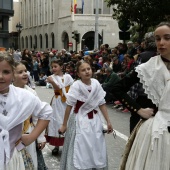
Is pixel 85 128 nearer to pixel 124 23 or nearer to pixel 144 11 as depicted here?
pixel 144 11

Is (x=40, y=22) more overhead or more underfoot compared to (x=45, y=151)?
more overhead

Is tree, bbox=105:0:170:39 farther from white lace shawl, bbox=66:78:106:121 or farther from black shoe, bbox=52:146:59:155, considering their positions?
white lace shawl, bbox=66:78:106:121

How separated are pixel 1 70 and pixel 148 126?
1257 millimetres

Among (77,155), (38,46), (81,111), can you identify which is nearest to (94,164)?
(77,155)

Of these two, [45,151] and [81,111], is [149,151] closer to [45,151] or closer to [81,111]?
[81,111]

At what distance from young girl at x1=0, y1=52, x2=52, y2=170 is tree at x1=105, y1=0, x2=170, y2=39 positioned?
1104 centimetres

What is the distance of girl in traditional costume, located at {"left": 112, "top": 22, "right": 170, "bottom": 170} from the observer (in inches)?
124

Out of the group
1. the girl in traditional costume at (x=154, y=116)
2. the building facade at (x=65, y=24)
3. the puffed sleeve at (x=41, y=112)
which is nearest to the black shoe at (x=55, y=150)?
the girl in traditional costume at (x=154, y=116)

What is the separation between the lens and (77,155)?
16.4 feet

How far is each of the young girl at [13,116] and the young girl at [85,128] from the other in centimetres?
189

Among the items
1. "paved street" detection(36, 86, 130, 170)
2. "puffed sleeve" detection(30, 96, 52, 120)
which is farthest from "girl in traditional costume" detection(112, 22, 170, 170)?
"paved street" detection(36, 86, 130, 170)

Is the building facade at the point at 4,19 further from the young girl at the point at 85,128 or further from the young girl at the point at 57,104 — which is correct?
the young girl at the point at 85,128

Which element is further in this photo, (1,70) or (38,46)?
(38,46)

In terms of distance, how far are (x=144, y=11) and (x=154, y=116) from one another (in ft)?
37.8
